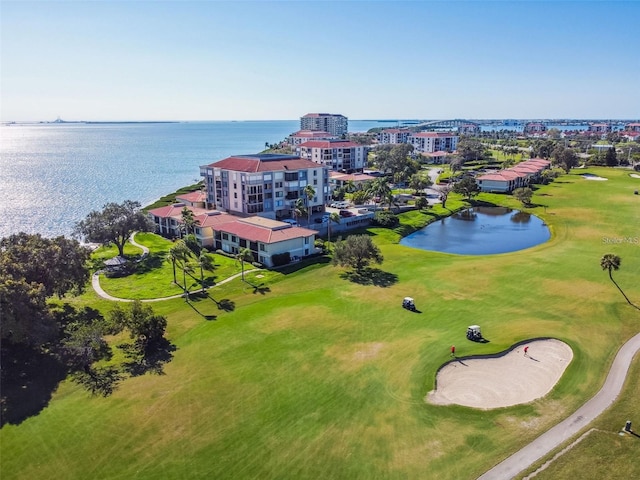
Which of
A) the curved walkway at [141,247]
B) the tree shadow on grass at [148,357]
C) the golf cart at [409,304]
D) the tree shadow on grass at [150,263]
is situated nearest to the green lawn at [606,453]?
the golf cart at [409,304]

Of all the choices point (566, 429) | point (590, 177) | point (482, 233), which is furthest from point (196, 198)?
point (590, 177)

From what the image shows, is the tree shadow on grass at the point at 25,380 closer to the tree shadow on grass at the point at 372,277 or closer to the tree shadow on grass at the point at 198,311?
the tree shadow on grass at the point at 198,311

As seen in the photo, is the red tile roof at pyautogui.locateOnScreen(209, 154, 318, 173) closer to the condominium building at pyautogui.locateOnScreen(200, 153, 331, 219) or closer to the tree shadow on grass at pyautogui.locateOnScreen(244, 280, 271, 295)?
the condominium building at pyautogui.locateOnScreen(200, 153, 331, 219)

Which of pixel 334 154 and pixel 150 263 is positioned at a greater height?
pixel 334 154

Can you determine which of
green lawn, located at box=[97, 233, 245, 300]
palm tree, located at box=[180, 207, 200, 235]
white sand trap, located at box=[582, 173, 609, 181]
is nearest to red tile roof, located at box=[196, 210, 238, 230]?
palm tree, located at box=[180, 207, 200, 235]

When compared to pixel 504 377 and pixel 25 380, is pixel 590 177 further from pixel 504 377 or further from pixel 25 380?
pixel 25 380
